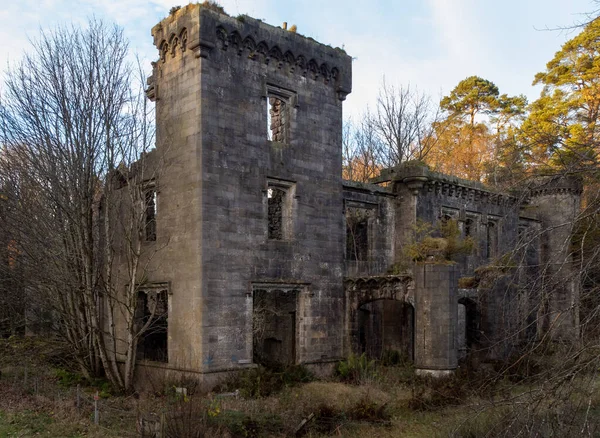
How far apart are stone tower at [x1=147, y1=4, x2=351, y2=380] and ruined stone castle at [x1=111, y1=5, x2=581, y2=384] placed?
0.04 m

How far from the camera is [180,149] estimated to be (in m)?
16.4

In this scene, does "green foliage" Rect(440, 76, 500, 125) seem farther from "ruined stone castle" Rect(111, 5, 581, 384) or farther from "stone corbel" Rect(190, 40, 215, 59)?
"stone corbel" Rect(190, 40, 215, 59)

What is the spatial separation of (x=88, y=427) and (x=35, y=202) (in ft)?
27.7

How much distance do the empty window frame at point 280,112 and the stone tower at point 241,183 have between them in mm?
43

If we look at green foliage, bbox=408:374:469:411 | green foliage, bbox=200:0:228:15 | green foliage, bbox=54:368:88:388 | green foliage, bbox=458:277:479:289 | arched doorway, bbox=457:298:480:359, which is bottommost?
green foliage, bbox=54:368:88:388

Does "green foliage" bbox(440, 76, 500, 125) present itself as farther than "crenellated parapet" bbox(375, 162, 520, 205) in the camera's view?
Yes

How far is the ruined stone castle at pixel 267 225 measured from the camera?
52.1ft

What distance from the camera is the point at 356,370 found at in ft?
57.1

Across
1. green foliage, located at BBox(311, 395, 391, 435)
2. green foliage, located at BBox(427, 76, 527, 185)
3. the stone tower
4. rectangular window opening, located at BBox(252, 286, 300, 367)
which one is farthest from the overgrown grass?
green foliage, located at BBox(427, 76, 527, 185)

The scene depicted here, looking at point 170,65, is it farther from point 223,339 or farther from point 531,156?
point 531,156

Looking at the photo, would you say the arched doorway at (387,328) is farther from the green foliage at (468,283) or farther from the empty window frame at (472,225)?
the empty window frame at (472,225)

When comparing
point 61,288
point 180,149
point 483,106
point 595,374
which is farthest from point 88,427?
point 483,106

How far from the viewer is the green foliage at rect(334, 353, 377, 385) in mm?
17031

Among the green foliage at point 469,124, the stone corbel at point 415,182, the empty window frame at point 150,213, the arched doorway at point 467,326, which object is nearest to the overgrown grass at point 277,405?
the arched doorway at point 467,326
